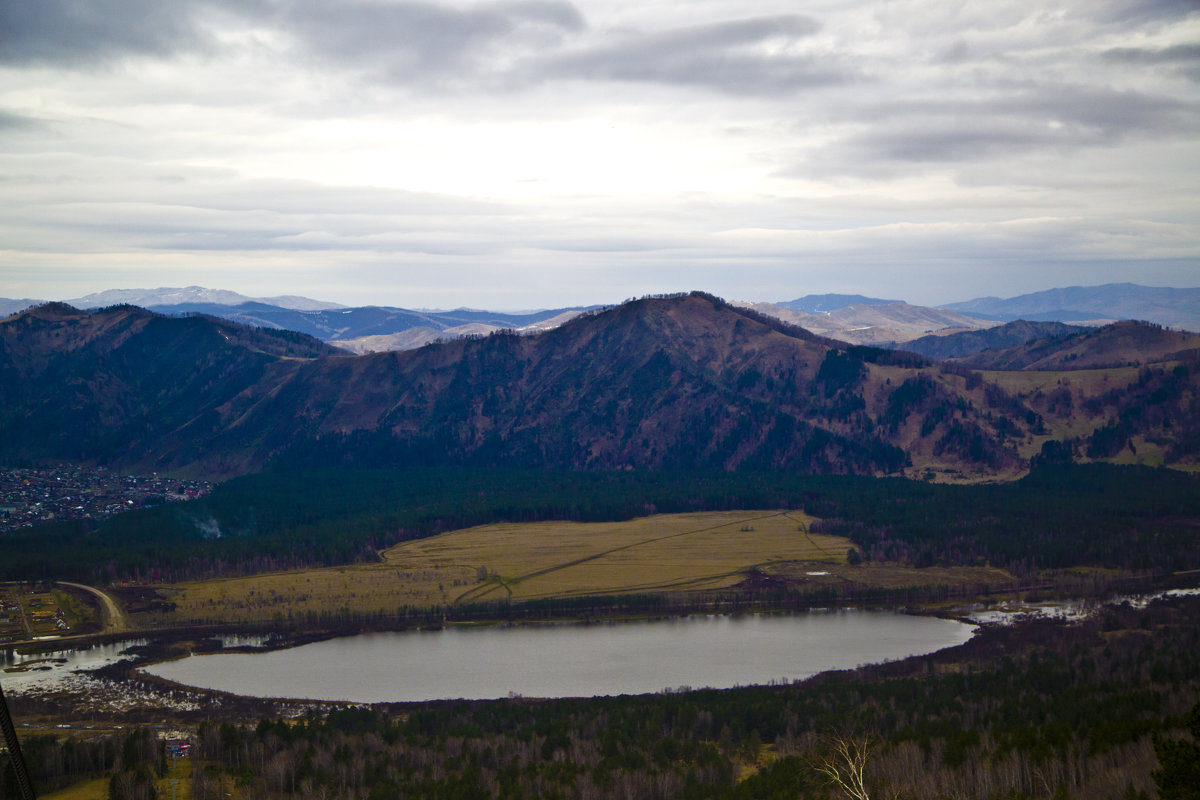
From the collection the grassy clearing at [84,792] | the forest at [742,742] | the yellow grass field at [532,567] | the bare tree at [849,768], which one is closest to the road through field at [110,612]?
the yellow grass field at [532,567]

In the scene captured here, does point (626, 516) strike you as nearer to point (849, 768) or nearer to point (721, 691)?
point (721, 691)

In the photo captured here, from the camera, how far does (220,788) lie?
60.7 meters

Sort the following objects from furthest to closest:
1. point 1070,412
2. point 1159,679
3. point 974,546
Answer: point 1070,412
point 974,546
point 1159,679

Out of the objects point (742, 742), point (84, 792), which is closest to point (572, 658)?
point (742, 742)

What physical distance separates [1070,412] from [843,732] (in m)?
150

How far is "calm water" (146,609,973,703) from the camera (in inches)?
3354

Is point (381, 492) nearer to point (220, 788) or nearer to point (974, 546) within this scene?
point (974, 546)

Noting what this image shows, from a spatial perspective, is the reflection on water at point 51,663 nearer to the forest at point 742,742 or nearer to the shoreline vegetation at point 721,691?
the shoreline vegetation at point 721,691

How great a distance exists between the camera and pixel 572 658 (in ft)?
305

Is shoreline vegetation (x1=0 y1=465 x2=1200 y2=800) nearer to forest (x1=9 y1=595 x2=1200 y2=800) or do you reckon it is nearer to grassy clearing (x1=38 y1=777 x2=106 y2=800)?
forest (x1=9 y1=595 x2=1200 y2=800)

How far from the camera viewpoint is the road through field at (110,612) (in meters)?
105

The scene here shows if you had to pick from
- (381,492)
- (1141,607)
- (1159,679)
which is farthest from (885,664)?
(381,492)

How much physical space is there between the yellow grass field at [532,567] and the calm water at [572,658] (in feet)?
33.5

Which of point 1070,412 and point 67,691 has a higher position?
point 1070,412
